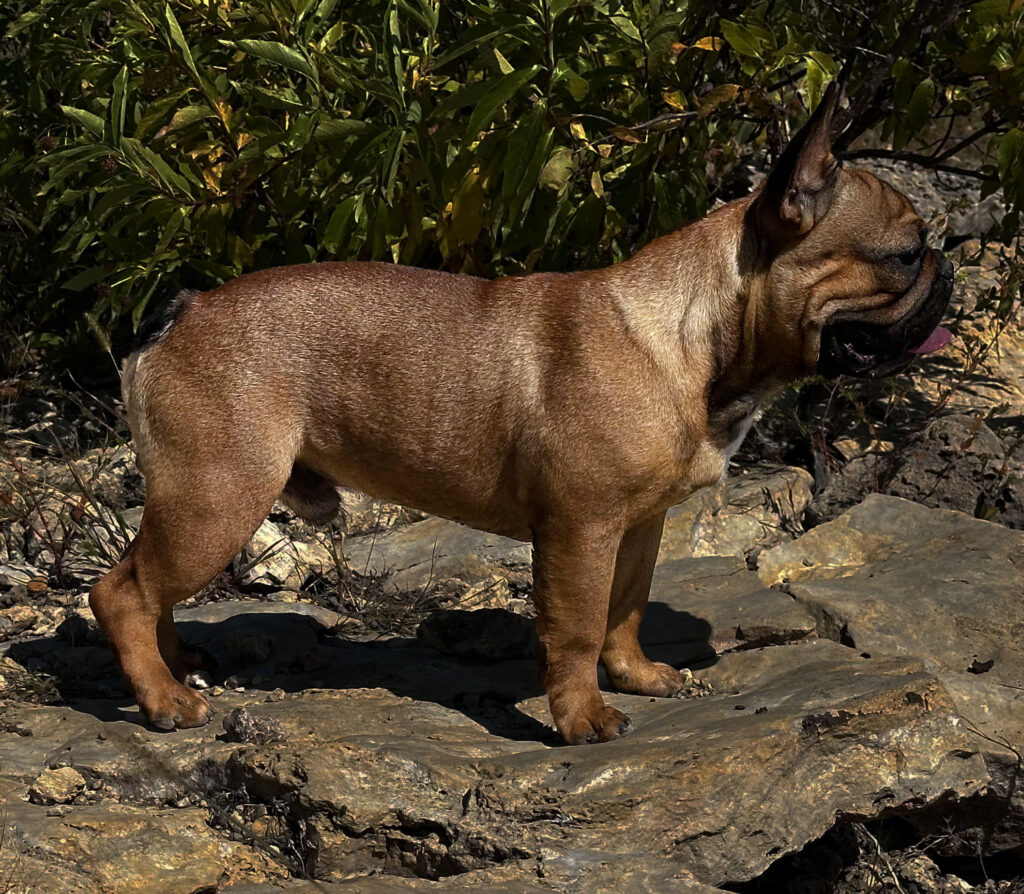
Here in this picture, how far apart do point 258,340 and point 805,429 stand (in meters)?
3.80

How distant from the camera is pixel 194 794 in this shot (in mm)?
4676

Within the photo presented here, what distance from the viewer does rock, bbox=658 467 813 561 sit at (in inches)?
286

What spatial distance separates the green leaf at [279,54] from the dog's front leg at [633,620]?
2574mm

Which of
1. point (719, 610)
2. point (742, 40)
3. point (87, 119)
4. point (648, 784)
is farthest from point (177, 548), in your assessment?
point (742, 40)

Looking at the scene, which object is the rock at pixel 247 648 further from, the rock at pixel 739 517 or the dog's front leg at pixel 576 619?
the rock at pixel 739 517

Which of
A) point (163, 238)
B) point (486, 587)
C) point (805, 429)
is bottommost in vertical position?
point (486, 587)

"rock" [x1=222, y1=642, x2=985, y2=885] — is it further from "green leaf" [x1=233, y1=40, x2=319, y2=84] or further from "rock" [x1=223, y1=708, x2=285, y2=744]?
"green leaf" [x1=233, y1=40, x2=319, y2=84]

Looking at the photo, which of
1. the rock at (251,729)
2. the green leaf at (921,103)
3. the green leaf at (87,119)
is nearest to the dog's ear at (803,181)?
the green leaf at (921,103)

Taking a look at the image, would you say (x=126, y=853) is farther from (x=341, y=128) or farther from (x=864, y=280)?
(x=341, y=128)

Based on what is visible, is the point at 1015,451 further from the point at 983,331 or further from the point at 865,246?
the point at 865,246

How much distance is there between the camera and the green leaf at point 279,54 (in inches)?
232

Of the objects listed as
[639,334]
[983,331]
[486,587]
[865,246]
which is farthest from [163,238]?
[983,331]

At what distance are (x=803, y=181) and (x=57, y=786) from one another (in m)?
3.28

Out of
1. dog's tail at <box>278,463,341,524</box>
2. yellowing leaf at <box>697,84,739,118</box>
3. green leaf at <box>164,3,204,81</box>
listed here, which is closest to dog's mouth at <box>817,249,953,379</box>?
yellowing leaf at <box>697,84,739,118</box>
